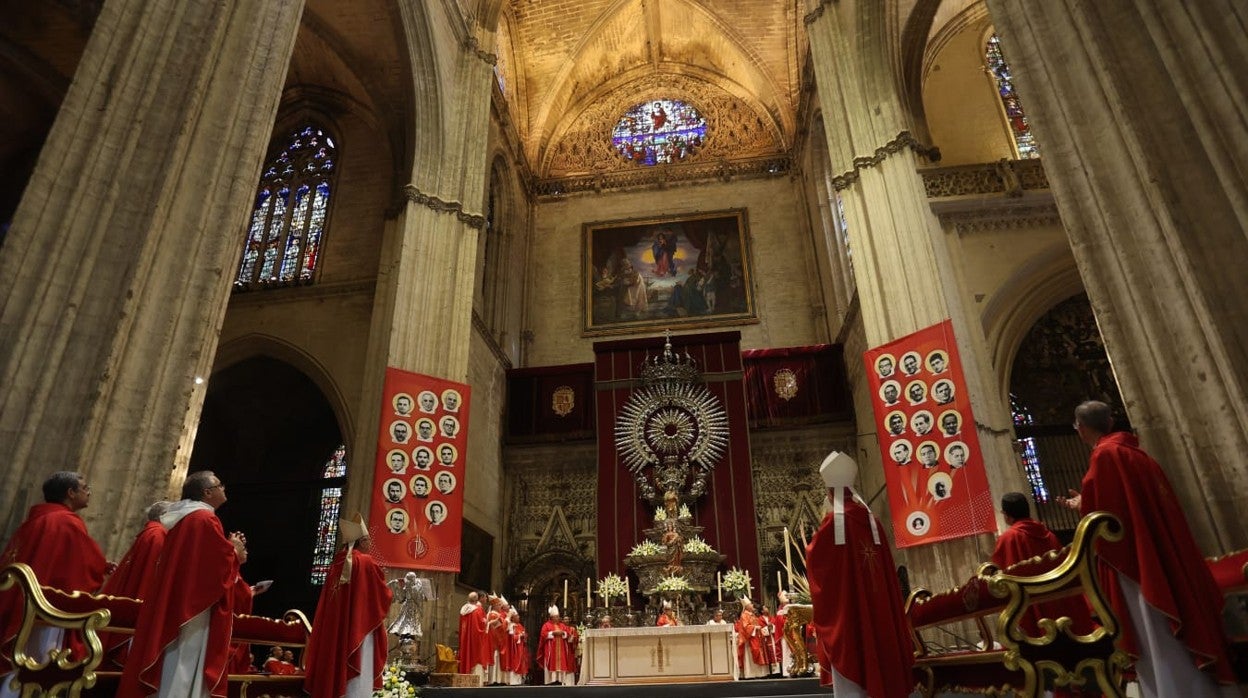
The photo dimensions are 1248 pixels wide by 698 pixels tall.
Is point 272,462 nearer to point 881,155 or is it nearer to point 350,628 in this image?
point 350,628

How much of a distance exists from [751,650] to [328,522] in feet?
29.5

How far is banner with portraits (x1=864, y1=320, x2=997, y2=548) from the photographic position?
7.44m

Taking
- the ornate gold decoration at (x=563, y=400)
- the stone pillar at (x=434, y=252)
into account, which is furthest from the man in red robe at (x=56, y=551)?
the ornate gold decoration at (x=563, y=400)

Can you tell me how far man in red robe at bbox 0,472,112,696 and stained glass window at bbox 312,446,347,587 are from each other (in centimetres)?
1018

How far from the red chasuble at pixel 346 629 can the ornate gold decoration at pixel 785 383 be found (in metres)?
10.0

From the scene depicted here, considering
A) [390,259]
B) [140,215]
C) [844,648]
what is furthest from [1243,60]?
[390,259]

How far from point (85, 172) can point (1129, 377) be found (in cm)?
630

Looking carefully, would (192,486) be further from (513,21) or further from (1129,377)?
(513,21)

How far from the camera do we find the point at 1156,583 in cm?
243

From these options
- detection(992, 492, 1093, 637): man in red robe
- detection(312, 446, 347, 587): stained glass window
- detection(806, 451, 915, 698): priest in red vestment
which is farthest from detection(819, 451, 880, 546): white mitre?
detection(312, 446, 347, 587): stained glass window

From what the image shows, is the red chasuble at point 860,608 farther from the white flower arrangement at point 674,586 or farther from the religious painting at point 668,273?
the religious painting at point 668,273

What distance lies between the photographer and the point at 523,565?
13344 mm

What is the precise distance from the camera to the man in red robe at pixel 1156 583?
2396 millimetres

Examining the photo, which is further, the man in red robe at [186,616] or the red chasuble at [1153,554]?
the man in red robe at [186,616]
